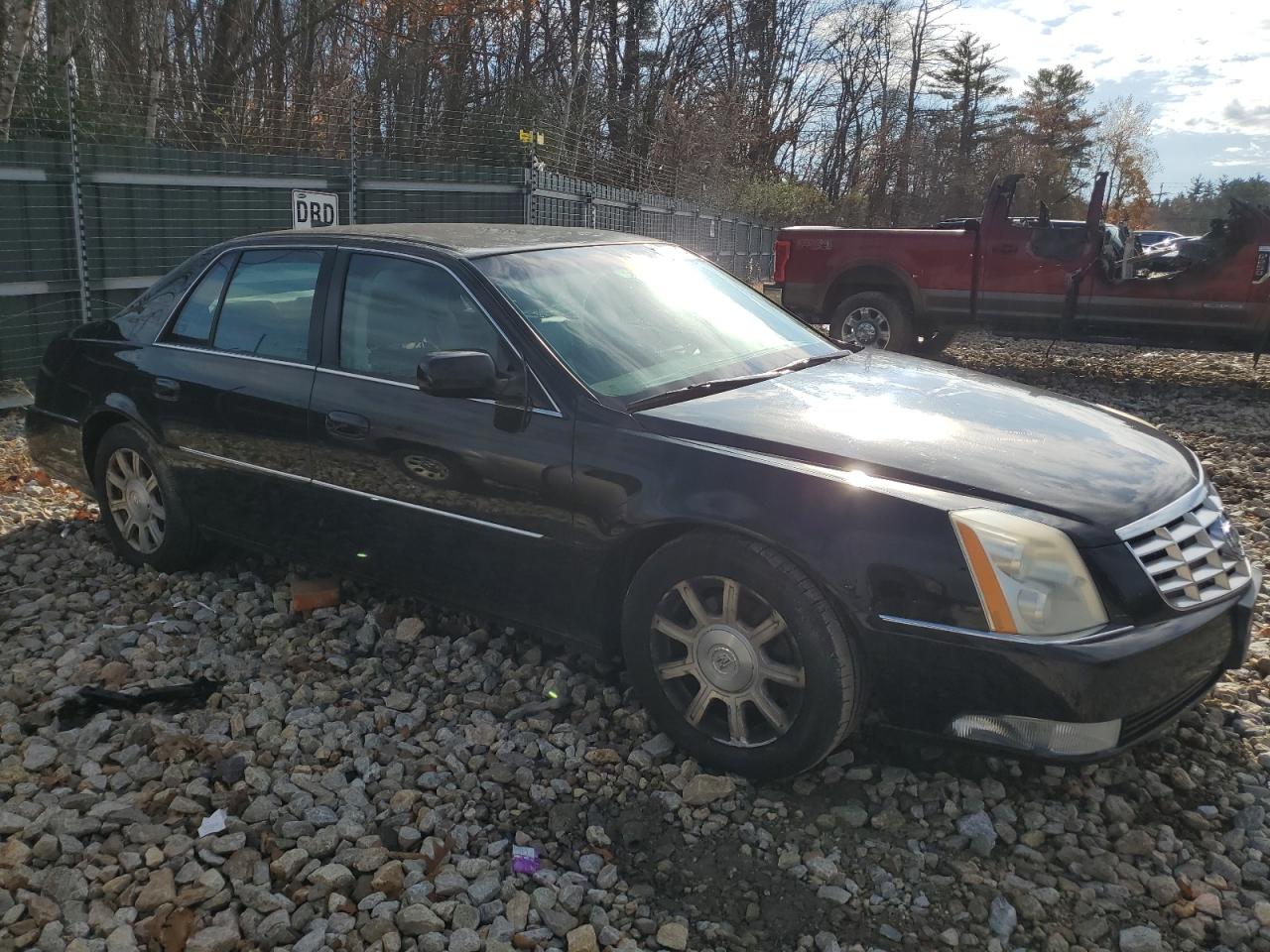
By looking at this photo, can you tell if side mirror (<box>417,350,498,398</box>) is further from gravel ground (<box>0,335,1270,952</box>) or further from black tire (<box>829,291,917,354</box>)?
black tire (<box>829,291,917,354</box>)

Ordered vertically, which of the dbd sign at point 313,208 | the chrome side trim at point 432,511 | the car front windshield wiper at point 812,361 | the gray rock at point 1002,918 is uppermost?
the dbd sign at point 313,208

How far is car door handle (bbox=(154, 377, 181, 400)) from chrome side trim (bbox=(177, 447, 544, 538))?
0.77 ft

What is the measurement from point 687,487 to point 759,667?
563 millimetres

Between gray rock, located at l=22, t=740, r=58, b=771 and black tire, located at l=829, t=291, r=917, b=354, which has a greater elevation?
black tire, located at l=829, t=291, r=917, b=354

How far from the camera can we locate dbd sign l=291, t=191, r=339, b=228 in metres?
9.88

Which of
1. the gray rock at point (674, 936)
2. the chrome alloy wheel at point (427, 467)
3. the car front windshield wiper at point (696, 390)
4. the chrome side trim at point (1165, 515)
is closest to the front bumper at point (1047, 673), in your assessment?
the chrome side trim at point (1165, 515)

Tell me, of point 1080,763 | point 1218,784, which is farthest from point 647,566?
point 1218,784

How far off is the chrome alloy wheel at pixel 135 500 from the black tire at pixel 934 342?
8496 millimetres

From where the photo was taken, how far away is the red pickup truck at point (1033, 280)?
32.3 ft

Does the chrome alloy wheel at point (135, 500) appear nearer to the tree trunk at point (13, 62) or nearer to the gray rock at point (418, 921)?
the gray rock at point (418, 921)

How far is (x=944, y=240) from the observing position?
416 inches

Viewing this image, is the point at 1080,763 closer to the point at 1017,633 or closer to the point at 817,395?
the point at 1017,633

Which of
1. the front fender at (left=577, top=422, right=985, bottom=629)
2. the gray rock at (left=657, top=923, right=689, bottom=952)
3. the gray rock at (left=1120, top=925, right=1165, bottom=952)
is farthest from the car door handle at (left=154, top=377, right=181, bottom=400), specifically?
the gray rock at (left=1120, top=925, right=1165, bottom=952)

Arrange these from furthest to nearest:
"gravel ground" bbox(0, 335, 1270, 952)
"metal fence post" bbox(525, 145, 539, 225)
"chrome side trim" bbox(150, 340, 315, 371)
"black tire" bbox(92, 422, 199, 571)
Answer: "metal fence post" bbox(525, 145, 539, 225), "black tire" bbox(92, 422, 199, 571), "chrome side trim" bbox(150, 340, 315, 371), "gravel ground" bbox(0, 335, 1270, 952)
